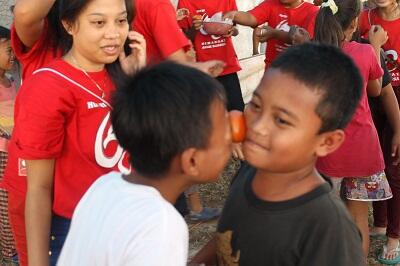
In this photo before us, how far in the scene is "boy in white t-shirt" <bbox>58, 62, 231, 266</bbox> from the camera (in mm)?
1218

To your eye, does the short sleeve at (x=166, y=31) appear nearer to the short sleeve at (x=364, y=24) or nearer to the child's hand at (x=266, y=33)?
the child's hand at (x=266, y=33)

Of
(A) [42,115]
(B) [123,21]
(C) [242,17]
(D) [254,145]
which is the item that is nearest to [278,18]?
(C) [242,17]

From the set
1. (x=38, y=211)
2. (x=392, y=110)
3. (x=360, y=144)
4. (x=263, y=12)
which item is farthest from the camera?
(x=263, y=12)

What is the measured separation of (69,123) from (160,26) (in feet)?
2.50

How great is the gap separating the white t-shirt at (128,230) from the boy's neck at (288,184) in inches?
14.9

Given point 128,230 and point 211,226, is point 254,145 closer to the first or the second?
point 128,230

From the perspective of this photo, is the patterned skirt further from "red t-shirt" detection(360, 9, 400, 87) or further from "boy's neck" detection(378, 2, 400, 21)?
"boy's neck" detection(378, 2, 400, 21)

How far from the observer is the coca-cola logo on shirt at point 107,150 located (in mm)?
1853

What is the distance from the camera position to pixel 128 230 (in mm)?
1217

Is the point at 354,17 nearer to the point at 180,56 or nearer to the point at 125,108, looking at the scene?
the point at 180,56

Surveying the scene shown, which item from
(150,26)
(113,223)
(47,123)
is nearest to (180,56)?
(150,26)

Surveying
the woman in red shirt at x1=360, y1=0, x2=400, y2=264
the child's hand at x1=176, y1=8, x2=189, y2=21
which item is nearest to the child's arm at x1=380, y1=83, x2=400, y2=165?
the woman in red shirt at x1=360, y1=0, x2=400, y2=264

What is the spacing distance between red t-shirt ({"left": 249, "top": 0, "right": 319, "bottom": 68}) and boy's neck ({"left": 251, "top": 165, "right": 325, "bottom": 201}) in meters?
2.77

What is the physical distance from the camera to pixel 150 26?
8.18 feet
